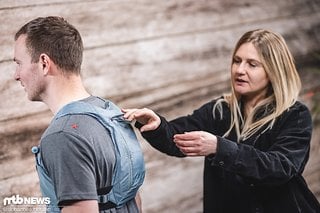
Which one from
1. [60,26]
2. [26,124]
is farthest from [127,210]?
[26,124]

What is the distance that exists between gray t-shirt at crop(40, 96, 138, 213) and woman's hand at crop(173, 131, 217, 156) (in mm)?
347

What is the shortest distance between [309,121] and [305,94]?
1.11 m

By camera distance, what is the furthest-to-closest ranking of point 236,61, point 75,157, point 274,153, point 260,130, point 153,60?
point 153,60
point 236,61
point 260,130
point 274,153
point 75,157

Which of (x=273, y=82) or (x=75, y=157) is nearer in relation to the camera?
(x=75, y=157)

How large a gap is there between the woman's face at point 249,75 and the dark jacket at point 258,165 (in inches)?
4.7

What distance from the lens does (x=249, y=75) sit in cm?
210

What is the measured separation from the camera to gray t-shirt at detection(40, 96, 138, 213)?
4.59 feet

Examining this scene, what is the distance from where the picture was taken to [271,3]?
9.77ft

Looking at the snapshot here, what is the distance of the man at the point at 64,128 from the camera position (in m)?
1.40

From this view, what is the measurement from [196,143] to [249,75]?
42 cm

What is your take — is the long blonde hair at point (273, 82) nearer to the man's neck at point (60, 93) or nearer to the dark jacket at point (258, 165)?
the dark jacket at point (258, 165)

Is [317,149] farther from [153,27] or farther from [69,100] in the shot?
[69,100]

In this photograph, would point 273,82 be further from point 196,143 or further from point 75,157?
point 75,157

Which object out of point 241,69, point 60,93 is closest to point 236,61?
point 241,69
